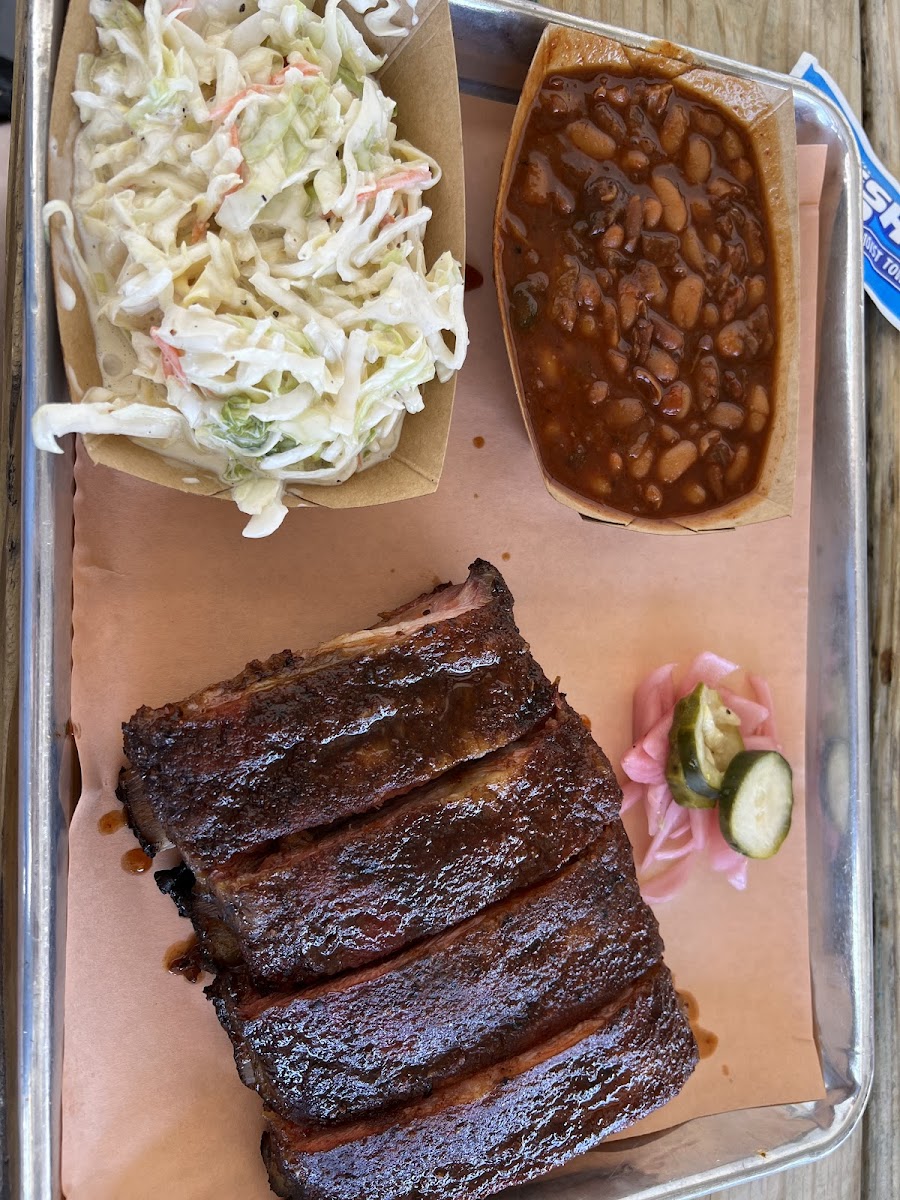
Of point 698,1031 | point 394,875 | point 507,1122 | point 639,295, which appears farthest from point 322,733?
point 698,1031

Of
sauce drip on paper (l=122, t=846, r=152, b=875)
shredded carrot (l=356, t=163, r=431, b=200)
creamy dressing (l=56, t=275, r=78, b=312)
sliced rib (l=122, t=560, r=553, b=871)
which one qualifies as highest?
shredded carrot (l=356, t=163, r=431, b=200)

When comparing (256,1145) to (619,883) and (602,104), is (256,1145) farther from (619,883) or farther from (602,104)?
(602,104)

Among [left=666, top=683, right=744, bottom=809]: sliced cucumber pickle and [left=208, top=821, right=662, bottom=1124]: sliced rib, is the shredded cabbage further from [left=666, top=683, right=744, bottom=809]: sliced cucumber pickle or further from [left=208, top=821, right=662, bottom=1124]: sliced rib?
[left=666, top=683, right=744, bottom=809]: sliced cucumber pickle

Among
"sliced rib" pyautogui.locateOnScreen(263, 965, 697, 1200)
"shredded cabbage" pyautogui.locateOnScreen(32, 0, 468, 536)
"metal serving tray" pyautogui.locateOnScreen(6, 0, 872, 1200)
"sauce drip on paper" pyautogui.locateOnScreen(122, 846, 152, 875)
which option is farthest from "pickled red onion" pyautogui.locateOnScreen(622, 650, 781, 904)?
"sauce drip on paper" pyautogui.locateOnScreen(122, 846, 152, 875)

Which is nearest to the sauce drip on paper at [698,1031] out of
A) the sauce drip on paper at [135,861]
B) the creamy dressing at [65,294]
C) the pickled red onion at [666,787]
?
the pickled red onion at [666,787]

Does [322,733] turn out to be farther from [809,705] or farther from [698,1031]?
[809,705]

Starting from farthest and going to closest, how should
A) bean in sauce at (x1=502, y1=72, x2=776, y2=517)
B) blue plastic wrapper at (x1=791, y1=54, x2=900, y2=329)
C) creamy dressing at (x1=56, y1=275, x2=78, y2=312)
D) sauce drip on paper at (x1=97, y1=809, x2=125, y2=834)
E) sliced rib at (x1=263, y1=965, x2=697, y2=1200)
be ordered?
blue plastic wrapper at (x1=791, y1=54, x2=900, y2=329)
bean in sauce at (x1=502, y1=72, x2=776, y2=517)
sauce drip on paper at (x1=97, y1=809, x2=125, y2=834)
sliced rib at (x1=263, y1=965, x2=697, y2=1200)
creamy dressing at (x1=56, y1=275, x2=78, y2=312)
